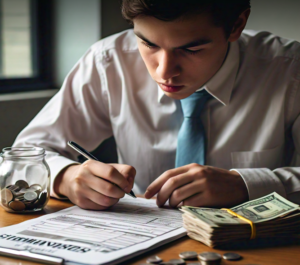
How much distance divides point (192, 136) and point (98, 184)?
20.3 inches

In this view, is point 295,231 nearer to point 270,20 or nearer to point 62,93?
point 62,93

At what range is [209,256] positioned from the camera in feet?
2.73

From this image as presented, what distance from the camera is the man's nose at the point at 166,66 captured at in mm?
1245

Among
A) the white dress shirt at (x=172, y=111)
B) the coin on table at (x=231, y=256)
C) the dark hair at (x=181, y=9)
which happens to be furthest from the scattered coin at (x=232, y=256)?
the white dress shirt at (x=172, y=111)

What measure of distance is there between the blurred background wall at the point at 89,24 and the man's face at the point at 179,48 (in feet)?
3.62

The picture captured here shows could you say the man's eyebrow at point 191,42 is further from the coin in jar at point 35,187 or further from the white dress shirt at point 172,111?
the coin in jar at point 35,187

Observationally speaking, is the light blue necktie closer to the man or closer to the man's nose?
the man

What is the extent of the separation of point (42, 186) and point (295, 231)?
67 centimetres

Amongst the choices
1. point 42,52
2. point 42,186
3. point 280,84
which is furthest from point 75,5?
point 42,186

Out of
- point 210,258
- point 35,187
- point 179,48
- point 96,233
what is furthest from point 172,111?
point 210,258

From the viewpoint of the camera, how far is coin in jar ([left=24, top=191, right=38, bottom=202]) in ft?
3.76

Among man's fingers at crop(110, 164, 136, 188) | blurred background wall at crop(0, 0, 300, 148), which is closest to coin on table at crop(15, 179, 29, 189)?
man's fingers at crop(110, 164, 136, 188)

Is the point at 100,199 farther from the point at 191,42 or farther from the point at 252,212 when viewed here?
the point at 191,42

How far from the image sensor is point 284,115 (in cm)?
169
